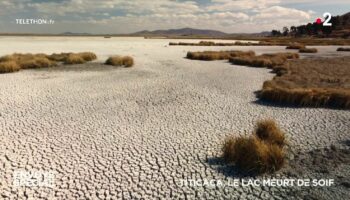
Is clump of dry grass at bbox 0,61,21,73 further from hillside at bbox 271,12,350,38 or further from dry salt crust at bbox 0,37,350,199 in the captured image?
hillside at bbox 271,12,350,38

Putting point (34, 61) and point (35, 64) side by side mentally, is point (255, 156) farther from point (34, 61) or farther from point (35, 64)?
point (34, 61)

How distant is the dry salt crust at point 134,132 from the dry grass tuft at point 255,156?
36cm

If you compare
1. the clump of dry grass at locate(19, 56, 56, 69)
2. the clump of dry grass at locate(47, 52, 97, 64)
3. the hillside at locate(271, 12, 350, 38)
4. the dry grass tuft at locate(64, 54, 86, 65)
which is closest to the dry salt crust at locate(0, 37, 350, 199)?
the clump of dry grass at locate(19, 56, 56, 69)

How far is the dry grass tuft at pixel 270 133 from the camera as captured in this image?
7.26m

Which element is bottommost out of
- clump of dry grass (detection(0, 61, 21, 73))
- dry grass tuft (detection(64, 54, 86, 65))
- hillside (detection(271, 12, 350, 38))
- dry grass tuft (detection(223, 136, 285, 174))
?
dry grass tuft (detection(223, 136, 285, 174))

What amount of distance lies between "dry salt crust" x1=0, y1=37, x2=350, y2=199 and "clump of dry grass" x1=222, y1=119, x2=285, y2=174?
36 cm

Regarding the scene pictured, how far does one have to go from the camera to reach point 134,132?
8.11 meters

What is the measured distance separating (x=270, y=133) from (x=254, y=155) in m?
1.49

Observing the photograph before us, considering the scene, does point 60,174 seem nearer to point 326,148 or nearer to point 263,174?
point 263,174

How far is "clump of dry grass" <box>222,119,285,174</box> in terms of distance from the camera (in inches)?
239

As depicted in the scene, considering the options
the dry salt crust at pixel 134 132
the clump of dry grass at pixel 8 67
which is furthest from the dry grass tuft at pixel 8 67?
the dry salt crust at pixel 134 132

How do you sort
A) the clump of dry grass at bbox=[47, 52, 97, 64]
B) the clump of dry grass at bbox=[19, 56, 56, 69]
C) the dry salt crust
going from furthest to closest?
the clump of dry grass at bbox=[47, 52, 97, 64], the clump of dry grass at bbox=[19, 56, 56, 69], the dry salt crust

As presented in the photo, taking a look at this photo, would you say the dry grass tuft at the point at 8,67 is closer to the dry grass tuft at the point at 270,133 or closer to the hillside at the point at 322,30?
the dry grass tuft at the point at 270,133

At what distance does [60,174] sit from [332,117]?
26.7 feet
